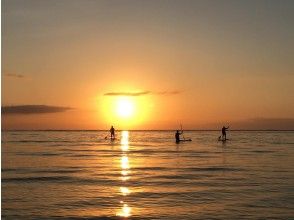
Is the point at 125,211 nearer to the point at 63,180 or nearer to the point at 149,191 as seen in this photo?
the point at 149,191

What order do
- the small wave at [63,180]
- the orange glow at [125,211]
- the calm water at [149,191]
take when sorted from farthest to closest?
the small wave at [63,180], the calm water at [149,191], the orange glow at [125,211]

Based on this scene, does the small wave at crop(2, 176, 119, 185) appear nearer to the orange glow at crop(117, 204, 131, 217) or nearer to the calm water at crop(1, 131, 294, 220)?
the calm water at crop(1, 131, 294, 220)

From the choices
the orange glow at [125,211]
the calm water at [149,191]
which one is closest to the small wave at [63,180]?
the calm water at [149,191]

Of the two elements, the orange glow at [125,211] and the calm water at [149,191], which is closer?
the orange glow at [125,211]

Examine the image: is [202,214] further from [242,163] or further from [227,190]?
[242,163]

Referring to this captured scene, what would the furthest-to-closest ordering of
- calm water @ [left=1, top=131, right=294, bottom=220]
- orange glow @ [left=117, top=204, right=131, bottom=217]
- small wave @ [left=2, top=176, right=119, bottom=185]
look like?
small wave @ [left=2, top=176, right=119, bottom=185]
calm water @ [left=1, top=131, right=294, bottom=220]
orange glow @ [left=117, top=204, right=131, bottom=217]

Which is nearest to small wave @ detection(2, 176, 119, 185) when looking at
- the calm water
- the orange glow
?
the calm water

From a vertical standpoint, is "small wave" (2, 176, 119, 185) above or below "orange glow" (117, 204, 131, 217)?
above

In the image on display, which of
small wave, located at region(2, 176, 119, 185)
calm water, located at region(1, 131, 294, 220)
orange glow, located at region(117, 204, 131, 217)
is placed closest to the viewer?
orange glow, located at region(117, 204, 131, 217)

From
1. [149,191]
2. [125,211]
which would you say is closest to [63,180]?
[149,191]

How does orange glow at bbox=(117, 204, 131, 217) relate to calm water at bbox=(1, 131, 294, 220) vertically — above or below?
below

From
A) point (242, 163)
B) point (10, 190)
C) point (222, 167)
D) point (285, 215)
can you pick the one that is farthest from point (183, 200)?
point (242, 163)

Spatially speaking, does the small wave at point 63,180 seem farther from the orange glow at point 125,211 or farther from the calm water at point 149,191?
the orange glow at point 125,211

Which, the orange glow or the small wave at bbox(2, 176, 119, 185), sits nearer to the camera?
the orange glow
